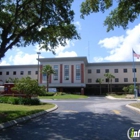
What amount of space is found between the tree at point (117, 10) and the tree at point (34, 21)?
4.14 feet

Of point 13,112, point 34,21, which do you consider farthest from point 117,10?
point 13,112

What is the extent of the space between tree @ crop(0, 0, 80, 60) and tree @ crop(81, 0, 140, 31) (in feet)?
4.14

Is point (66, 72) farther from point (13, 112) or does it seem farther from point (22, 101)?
point (13, 112)

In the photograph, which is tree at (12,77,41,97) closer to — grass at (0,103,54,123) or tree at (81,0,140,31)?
grass at (0,103,54,123)

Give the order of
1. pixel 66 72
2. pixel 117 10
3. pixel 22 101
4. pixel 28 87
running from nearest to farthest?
1. pixel 117 10
2. pixel 22 101
3. pixel 28 87
4. pixel 66 72

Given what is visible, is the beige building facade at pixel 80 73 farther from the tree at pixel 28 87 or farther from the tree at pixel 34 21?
the tree at pixel 34 21

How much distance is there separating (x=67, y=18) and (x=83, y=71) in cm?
5841

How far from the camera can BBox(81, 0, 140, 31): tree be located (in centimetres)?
1174

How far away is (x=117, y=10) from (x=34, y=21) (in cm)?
551

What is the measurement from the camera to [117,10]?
42.3 ft

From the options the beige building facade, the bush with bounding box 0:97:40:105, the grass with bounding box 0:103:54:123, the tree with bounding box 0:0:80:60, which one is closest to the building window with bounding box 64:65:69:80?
the beige building facade

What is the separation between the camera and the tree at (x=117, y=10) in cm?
1174

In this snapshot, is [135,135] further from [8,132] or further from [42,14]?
[42,14]

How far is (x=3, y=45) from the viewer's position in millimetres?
12438
